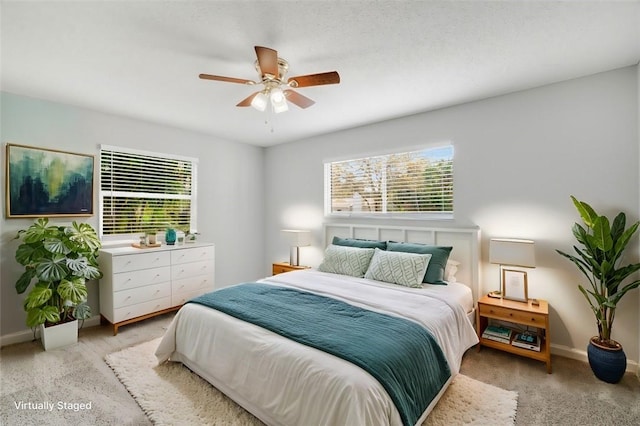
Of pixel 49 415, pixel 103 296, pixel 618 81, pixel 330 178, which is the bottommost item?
pixel 49 415

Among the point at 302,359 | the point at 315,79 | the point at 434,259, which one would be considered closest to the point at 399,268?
the point at 434,259

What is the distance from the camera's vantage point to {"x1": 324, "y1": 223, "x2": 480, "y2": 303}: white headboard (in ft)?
10.1

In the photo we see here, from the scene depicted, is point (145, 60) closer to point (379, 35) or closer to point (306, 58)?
point (306, 58)

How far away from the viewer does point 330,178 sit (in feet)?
15.0

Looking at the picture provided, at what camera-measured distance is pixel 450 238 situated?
330cm

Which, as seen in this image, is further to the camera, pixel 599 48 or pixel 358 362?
pixel 599 48

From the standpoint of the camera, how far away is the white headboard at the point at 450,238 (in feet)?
10.1

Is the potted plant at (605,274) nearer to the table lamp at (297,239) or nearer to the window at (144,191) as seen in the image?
the table lamp at (297,239)

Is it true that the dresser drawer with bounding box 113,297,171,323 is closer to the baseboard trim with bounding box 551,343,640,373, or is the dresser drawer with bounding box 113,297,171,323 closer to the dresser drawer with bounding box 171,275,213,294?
the dresser drawer with bounding box 171,275,213,294

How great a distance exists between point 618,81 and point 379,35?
7.29 ft

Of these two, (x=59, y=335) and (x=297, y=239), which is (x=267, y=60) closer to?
(x=297, y=239)

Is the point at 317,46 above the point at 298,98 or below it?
above

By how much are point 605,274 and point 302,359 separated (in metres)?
2.48

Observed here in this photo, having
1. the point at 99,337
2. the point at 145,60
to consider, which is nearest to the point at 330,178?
the point at 145,60
